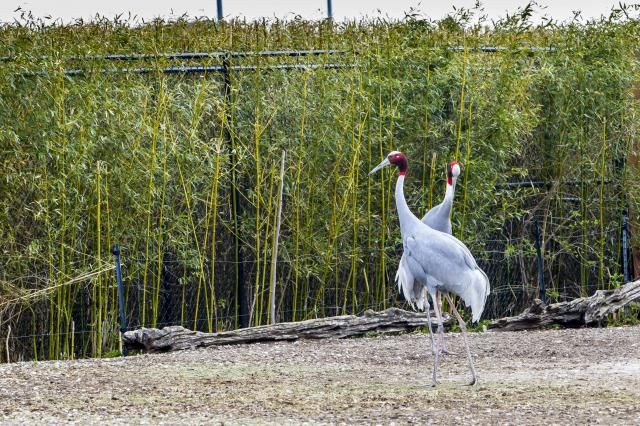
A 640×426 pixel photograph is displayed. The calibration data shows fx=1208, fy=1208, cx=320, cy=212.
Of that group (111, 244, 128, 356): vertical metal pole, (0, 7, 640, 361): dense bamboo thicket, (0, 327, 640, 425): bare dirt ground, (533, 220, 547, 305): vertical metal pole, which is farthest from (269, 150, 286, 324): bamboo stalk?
(533, 220, 547, 305): vertical metal pole

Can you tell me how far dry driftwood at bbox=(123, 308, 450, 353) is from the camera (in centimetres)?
811

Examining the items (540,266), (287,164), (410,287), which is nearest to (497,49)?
(540,266)

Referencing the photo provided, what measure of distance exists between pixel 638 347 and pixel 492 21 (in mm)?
3343

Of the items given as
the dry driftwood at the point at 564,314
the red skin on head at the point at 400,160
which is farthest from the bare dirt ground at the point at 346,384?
the red skin on head at the point at 400,160

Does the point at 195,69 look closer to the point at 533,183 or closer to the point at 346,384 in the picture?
the point at 533,183

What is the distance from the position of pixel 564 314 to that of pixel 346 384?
2.86 meters

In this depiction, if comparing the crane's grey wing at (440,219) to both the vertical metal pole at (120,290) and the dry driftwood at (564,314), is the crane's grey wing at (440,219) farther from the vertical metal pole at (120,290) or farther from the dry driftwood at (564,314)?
the vertical metal pole at (120,290)

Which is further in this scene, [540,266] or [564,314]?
[540,266]

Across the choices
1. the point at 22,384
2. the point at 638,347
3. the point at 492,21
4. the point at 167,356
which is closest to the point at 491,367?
the point at 638,347

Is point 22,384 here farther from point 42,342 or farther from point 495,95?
point 495,95

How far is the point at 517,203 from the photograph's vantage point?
10062 mm

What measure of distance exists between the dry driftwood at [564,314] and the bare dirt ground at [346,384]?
0.29 m

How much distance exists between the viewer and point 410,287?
707 cm

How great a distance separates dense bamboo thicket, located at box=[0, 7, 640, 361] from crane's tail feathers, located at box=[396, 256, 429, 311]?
1.86 meters
